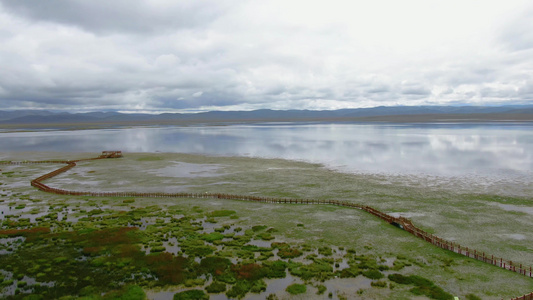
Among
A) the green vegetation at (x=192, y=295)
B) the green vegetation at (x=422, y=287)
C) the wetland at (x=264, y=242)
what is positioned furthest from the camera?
the wetland at (x=264, y=242)

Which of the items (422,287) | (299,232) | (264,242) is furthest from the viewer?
(299,232)

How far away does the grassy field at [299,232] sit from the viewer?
28781 millimetres

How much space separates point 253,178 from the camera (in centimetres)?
7456

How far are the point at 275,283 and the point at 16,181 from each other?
70.4m

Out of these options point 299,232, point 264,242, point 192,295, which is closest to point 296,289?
point 192,295

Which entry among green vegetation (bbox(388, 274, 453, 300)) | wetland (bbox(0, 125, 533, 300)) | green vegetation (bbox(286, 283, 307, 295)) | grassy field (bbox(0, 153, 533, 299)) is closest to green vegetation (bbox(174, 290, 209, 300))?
wetland (bbox(0, 125, 533, 300))

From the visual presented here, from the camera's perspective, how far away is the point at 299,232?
135 feet

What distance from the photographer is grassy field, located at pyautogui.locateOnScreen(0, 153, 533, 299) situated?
2878 cm

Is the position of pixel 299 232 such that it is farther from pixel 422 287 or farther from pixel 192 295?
pixel 192 295

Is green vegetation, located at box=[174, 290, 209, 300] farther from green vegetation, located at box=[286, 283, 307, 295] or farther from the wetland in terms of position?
green vegetation, located at box=[286, 283, 307, 295]

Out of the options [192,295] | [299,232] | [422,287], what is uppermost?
[299,232]

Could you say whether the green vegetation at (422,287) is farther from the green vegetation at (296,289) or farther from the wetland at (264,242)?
the green vegetation at (296,289)

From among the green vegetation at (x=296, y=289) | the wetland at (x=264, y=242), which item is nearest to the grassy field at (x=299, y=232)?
the wetland at (x=264, y=242)

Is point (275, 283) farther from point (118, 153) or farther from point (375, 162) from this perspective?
point (118, 153)
